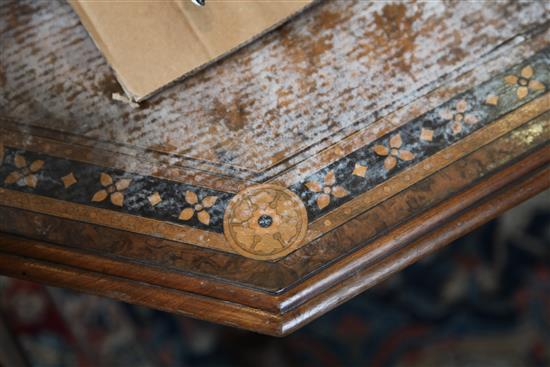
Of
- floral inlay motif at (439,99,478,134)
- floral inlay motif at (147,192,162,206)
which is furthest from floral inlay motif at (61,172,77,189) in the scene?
floral inlay motif at (439,99,478,134)

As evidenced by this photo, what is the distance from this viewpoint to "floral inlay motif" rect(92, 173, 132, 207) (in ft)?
3.46

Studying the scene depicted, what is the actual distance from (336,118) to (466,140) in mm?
216

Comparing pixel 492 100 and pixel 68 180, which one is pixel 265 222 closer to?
pixel 68 180

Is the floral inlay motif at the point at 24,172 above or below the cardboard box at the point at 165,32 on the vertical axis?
below

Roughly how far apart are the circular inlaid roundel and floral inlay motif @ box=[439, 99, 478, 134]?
0.28 meters

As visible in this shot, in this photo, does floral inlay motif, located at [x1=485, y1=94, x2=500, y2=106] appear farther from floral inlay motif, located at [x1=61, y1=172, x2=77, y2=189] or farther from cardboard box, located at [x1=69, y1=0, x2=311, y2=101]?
floral inlay motif, located at [x1=61, y1=172, x2=77, y2=189]

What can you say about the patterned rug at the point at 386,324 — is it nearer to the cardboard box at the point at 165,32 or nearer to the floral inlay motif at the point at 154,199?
the floral inlay motif at the point at 154,199

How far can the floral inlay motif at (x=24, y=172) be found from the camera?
1.07 meters

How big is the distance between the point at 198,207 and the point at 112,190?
14cm

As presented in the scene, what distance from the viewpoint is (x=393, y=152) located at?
3.52 ft

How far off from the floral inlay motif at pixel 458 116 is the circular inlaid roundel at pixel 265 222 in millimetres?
284

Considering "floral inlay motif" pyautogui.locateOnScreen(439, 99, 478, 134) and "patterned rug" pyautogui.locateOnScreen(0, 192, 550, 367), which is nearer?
"floral inlay motif" pyautogui.locateOnScreen(439, 99, 478, 134)

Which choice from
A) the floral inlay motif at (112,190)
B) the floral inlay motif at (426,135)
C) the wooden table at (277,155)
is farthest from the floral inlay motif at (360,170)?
the floral inlay motif at (112,190)

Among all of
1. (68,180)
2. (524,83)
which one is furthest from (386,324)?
(68,180)
